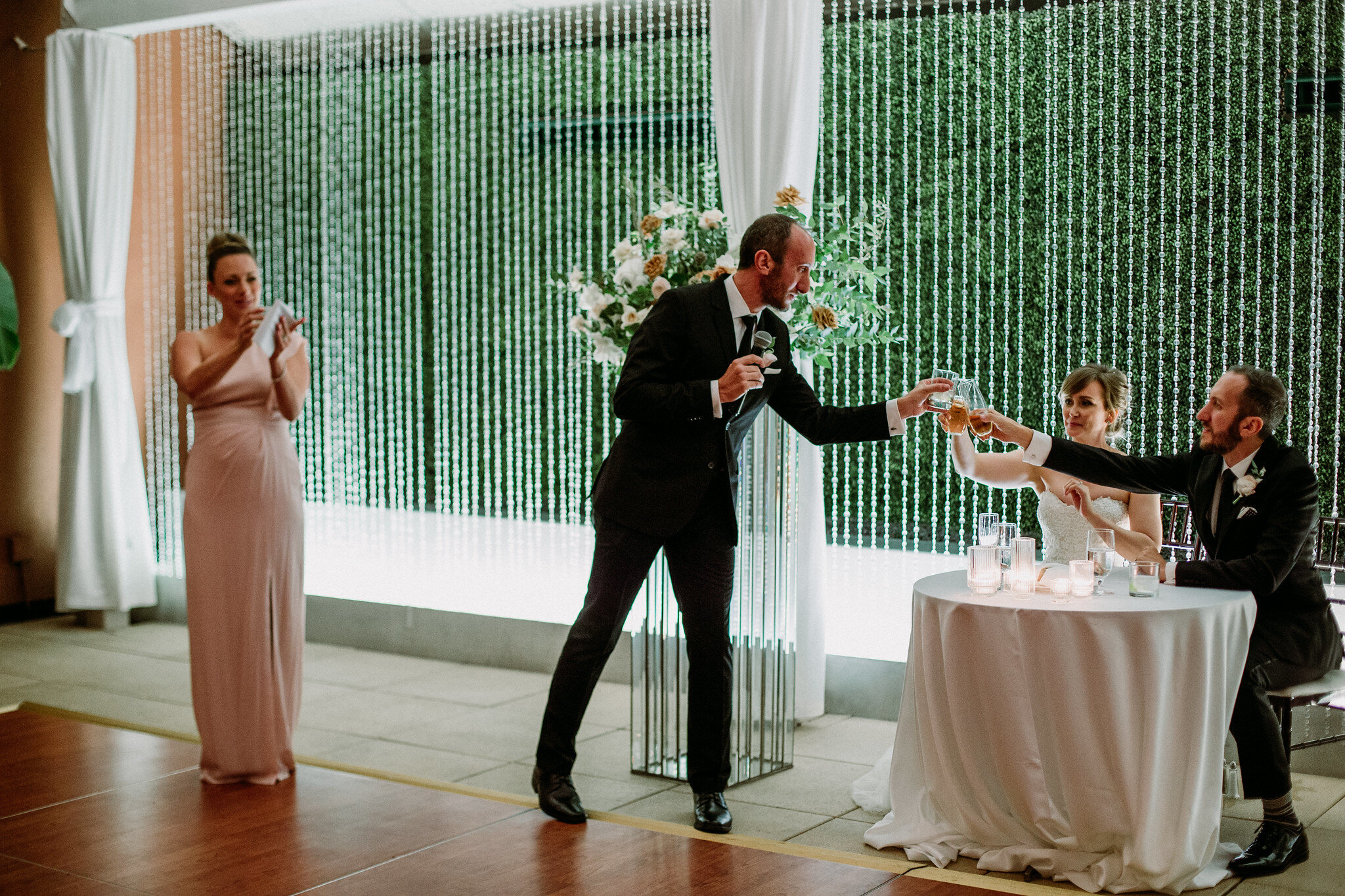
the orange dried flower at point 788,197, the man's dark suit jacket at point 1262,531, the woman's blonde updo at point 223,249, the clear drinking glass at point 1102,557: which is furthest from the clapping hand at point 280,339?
the clear drinking glass at point 1102,557

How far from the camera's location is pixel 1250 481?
10.2 ft

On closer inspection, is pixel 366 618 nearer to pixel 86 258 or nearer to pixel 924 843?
pixel 86 258

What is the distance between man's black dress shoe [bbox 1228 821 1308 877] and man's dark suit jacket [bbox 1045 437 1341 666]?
407 millimetres

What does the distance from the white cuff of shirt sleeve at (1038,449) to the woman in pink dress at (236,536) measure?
2.09 metres

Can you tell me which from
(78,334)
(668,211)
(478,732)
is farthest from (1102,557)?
(78,334)

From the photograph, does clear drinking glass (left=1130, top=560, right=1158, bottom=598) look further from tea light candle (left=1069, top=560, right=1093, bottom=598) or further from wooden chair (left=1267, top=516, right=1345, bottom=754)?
wooden chair (left=1267, top=516, right=1345, bottom=754)

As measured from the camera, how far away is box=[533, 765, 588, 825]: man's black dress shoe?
3.42 metres

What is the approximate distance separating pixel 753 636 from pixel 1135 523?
1156mm

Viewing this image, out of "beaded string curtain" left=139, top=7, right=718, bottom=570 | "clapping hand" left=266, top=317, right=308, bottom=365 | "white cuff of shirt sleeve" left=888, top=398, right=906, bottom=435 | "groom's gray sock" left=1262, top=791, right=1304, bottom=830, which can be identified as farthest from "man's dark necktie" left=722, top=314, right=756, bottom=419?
"beaded string curtain" left=139, top=7, right=718, bottom=570

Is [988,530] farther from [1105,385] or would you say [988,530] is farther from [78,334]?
[78,334]

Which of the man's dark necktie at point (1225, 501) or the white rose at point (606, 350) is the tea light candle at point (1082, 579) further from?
the white rose at point (606, 350)

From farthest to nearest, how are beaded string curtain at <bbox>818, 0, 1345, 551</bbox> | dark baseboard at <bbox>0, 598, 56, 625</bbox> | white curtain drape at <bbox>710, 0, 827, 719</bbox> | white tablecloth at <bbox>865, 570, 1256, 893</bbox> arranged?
dark baseboard at <bbox>0, 598, 56, 625</bbox>, white curtain drape at <bbox>710, 0, 827, 719</bbox>, beaded string curtain at <bbox>818, 0, 1345, 551</bbox>, white tablecloth at <bbox>865, 570, 1256, 893</bbox>

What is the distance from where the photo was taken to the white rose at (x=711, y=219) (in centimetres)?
378

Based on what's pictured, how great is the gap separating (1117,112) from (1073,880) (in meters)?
2.59
